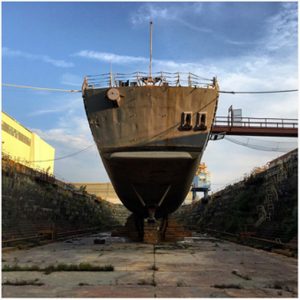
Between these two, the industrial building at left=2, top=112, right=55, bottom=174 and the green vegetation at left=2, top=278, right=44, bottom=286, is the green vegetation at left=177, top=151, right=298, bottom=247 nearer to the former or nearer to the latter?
the green vegetation at left=2, top=278, right=44, bottom=286

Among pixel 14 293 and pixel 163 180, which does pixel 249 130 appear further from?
pixel 14 293

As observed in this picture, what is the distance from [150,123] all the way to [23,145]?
105 feet

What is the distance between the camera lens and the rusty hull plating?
14414mm

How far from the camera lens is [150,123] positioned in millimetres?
14461

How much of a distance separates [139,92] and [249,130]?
85.2ft

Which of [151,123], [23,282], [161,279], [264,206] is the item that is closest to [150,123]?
[151,123]

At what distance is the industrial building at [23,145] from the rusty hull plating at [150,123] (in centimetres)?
2000

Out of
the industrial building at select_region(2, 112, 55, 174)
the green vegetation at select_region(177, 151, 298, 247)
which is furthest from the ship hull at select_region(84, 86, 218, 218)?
the industrial building at select_region(2, 112, 55, 174)

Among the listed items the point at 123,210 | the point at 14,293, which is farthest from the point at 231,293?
the point at 123,210

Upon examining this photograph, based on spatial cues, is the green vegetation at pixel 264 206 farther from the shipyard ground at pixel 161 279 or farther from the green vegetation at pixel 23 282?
the green vegetation at pixel 23 282

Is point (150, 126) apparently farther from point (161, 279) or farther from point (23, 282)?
point (23, 282)

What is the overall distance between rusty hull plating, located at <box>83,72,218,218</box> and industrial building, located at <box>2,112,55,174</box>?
20.0 metres

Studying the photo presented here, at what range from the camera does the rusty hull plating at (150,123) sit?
14.4 meters

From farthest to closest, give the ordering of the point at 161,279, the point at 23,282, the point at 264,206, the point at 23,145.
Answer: the point at 23,145 < the point at 264,206 < the point at 161,279 < the point at 23,282
